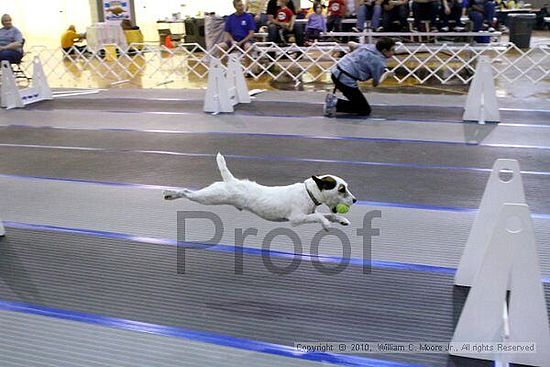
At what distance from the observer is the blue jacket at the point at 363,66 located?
271 inches

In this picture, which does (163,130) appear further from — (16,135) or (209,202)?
(209,202)

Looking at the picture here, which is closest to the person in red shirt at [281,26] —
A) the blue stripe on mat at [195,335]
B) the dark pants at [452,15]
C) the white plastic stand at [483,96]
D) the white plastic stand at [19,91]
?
the dark pants at [452,15]

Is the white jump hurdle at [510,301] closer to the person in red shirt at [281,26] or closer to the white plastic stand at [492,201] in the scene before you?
the white plastic stand at [492,201]

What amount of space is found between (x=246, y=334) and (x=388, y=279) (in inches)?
34.7

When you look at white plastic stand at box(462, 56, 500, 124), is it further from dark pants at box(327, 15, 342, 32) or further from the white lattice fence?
dark pants at box(327, 15, 342, 32)

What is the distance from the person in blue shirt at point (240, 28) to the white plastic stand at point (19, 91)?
3631 millimetres

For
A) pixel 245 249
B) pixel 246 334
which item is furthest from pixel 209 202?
pixel 246 334

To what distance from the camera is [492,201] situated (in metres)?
2.73

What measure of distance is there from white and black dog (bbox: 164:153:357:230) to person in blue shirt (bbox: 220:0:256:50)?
823 centimetres

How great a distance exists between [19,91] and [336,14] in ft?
22.9

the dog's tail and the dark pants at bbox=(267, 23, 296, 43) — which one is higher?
the dark pants at bbox=(267, 23, 296, 43)

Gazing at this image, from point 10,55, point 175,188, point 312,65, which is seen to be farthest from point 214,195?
point 10,55

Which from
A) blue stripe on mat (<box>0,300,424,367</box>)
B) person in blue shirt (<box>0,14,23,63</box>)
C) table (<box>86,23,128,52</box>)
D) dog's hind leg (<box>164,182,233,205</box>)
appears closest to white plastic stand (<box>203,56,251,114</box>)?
dog's hind leg (<box>164,182,233,205</box>)

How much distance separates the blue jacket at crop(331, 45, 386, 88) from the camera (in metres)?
6.88
